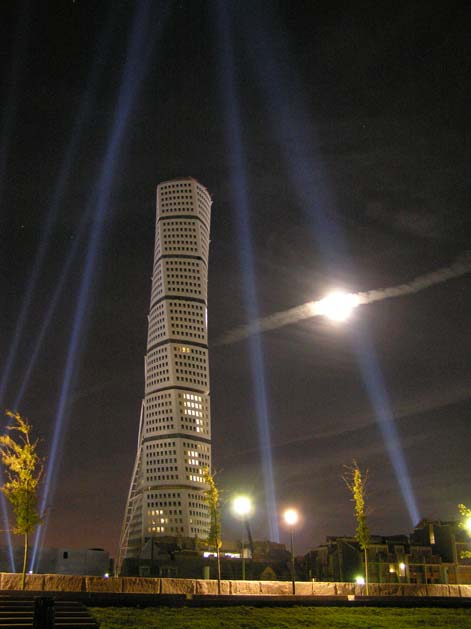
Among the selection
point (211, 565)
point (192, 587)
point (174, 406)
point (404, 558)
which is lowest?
point (192, 587)

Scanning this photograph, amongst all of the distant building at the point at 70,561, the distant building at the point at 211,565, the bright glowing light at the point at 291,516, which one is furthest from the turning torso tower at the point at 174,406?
the bright glowing light at the point at 291,516

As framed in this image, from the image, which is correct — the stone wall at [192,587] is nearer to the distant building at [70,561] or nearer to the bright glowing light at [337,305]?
the bright glowing light at [337,305]

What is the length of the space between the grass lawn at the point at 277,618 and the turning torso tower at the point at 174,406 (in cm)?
12665

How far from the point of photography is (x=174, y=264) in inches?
6599

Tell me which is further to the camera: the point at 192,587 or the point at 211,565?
the point at 211,565

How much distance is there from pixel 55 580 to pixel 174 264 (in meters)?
142

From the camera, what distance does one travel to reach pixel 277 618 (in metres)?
25.7

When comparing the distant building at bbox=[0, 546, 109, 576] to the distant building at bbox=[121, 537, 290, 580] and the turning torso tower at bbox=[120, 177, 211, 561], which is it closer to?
the distant building at bbox=[121, 537, 290, 580]

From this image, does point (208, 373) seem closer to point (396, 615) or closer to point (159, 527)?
point (159, 527)

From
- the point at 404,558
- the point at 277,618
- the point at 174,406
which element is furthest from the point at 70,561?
the point at 174,406

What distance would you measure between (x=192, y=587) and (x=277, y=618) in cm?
542

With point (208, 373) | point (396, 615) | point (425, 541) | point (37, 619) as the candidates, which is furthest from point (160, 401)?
point (37, 619)

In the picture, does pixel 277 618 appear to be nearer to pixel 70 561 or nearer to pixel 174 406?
pixel 70 561

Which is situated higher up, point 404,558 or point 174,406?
point 174,406
